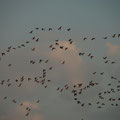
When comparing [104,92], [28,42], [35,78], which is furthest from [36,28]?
[104,92]

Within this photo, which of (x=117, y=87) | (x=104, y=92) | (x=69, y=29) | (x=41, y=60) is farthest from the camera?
(x=117, y=87)

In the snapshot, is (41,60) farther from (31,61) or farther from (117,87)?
(117,87)

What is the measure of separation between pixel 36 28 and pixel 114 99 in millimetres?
31427

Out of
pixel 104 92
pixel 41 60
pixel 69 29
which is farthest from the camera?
pixel 104 92

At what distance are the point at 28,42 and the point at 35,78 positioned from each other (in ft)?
44.0

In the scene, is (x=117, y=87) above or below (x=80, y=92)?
above

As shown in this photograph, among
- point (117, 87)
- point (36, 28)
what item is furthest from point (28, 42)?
point (117, 87)

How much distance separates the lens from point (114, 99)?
78938 millimetres

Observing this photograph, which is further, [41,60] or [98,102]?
[98,102]

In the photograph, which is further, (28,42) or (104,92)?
(104,92)

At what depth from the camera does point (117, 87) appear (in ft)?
267

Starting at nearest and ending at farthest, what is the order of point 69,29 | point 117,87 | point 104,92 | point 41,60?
point 69,29, point 41,60, point 104,92, point 117,87

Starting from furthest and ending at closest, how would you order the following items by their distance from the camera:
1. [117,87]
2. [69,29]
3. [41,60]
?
[117,87]
[41,60]
[69,29]

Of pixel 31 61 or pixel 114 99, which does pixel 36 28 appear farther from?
pixel 114 99
